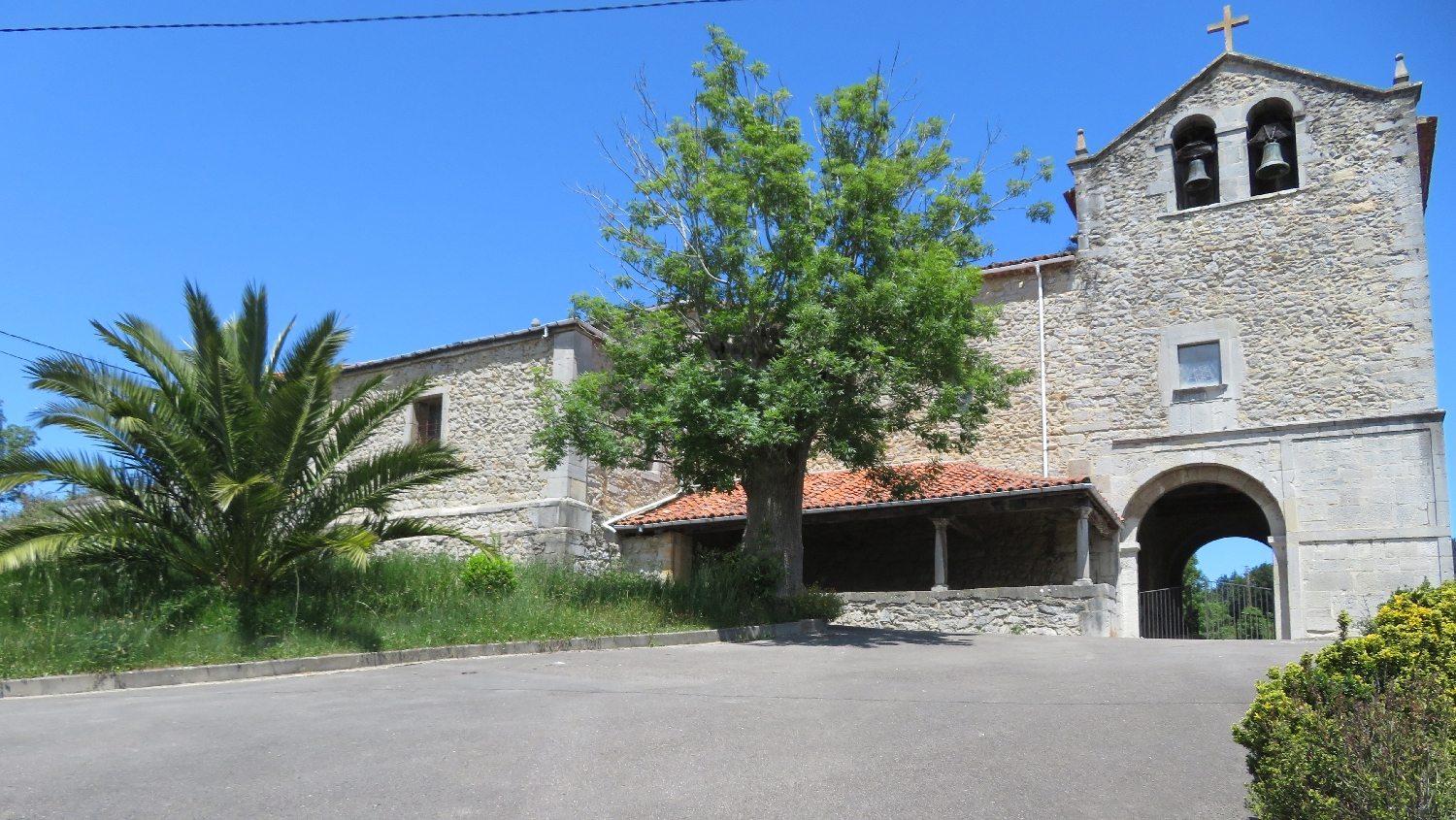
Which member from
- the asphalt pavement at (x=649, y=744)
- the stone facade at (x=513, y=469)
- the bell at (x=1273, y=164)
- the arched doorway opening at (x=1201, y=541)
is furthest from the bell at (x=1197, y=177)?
the asphalt pavement at (x=649, y=744)

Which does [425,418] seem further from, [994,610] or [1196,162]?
[1196,162]

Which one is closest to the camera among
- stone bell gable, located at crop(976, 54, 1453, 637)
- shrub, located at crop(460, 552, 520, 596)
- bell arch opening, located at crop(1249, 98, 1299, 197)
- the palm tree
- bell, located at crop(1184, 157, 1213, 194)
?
the palm tree

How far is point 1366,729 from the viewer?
4.71m

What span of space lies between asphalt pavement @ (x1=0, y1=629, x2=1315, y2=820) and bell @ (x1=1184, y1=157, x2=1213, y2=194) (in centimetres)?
1187

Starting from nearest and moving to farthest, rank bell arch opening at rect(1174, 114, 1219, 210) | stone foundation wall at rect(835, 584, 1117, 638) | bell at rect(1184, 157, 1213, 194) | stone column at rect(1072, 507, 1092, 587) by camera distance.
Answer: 1. stone foundation wall at rect(835, 584, 1117, 638)
2. stone column at rect(1072, 507, 1092, 587)
3. bell at rect(1184, 157, 1213, 194)
4. bell arch opening at rect(1174, 114, 1219, 210)

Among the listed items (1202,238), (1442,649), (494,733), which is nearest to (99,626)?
(494,733)

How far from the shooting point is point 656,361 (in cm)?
1435

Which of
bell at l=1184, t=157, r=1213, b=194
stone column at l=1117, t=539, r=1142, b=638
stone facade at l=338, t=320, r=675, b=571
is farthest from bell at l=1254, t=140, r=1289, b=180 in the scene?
stone facade at l=338, t=320, r=675, b=571

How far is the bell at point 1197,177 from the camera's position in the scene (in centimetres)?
1981

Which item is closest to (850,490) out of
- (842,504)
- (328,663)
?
(842,504)

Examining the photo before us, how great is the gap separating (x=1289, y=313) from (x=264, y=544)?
16066mm

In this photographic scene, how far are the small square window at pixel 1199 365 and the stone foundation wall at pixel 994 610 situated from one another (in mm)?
4095

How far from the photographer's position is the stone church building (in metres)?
17.6

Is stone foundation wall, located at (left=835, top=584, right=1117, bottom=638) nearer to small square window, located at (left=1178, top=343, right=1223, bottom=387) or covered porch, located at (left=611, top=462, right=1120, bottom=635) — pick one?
covered porch, located at (left=611, top=462, right=1120, bottom=635)
